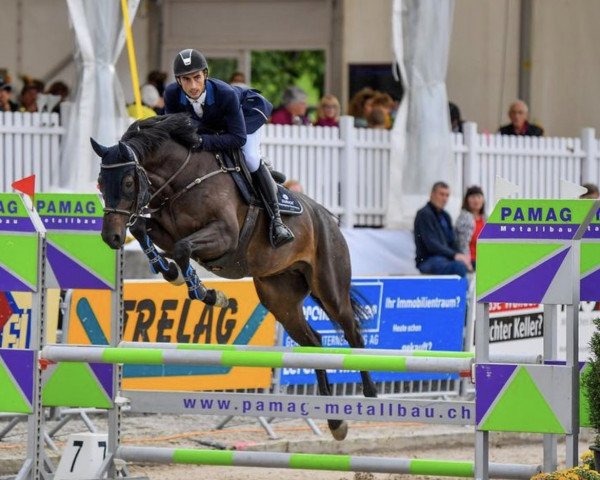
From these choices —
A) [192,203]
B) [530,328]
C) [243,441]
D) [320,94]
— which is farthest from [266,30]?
[192,203]

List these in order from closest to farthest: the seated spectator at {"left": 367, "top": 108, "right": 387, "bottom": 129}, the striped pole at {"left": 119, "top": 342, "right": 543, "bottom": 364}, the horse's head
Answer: the striped pole at {"left": 119, "top": 342, "right": 543, "bottom": 364} → the horse's head → the seated spectator at {"left": 367, "top": 108, "right": 387, "bottom": 129}

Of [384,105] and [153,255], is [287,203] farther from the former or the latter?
[384,105]

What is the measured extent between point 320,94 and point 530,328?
7471 millimetres

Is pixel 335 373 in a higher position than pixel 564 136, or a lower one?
lower

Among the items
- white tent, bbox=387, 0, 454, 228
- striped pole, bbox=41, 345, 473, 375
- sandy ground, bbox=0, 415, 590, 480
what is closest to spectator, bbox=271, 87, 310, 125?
white tent, bbox=387, 0, 454, 228

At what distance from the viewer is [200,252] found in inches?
324

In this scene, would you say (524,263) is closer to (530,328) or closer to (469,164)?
(530,328)

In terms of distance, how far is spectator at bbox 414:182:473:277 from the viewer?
14078mm

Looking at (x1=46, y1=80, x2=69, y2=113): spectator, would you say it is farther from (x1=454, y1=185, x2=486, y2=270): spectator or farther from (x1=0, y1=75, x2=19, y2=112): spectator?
(x1=454, y1=185, x2=486, y2=270): spectator

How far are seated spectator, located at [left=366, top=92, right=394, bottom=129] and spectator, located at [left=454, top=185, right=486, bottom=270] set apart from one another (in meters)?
1.74

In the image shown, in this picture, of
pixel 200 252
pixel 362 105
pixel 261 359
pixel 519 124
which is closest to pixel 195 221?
pixel 200 252

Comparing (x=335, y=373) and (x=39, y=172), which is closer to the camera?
(x=335, y=373)

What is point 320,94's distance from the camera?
63.5 feet

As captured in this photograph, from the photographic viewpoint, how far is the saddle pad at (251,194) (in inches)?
347
